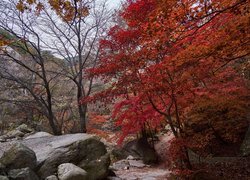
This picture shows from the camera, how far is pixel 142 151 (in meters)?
12.1

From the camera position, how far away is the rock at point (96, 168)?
268 inches

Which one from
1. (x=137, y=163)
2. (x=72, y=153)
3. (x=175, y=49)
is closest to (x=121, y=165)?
(x=137, y=163)

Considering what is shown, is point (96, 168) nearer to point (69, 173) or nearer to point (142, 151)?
point (69, 173)

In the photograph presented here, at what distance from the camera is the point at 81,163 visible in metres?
6.85

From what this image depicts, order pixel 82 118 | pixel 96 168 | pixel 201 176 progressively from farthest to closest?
pixel 82 118 < pixel 201 176 < pixel 96 168

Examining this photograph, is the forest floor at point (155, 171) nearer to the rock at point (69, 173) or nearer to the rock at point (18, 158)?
the rock at point (69, 173)

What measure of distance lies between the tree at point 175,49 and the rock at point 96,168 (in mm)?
2357

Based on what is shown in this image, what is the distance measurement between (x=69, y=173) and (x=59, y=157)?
39.2 inches

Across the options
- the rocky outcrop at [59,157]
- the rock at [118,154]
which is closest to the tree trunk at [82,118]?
the rock at [118,154]

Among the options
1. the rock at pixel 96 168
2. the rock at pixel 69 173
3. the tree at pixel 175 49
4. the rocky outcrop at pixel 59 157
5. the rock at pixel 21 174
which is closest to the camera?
the tree at pixel 175 49

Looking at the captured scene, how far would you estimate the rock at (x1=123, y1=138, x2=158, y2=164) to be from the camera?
1175 cm

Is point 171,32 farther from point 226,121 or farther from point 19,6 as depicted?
point 226,121

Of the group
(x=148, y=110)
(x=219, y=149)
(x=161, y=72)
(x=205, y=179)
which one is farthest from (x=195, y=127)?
(x=161, y=72)

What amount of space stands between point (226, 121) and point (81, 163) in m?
5.74
